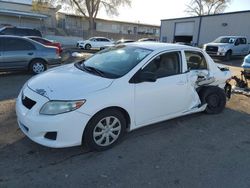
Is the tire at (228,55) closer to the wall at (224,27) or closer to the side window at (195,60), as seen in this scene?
the wall at (224,27)

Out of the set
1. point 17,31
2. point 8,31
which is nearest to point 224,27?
point 17,31

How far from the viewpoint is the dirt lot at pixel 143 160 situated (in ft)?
10.0

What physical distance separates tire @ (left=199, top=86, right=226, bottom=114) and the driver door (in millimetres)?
594

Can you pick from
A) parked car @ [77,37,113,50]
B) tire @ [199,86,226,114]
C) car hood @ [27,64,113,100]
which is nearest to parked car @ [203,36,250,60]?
parked car @ [77,37,113,50]

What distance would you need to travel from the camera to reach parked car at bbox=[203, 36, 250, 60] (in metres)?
18.7

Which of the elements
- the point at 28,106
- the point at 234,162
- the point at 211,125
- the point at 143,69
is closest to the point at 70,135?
the point at 28,106

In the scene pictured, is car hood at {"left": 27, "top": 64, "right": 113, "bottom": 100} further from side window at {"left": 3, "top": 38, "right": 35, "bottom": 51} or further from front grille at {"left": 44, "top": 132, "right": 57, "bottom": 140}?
side window at {"left": 3, "top": 38, "right": 35, "bottom": 51}

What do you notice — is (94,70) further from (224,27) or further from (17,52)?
(224,27)

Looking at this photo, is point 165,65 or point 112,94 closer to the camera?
point 112,94

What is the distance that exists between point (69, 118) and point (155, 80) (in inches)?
60.7

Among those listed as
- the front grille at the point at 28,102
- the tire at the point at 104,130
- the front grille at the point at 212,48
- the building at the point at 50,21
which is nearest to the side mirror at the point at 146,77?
the tire at the point at 104,130

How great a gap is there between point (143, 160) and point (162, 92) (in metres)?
1.23

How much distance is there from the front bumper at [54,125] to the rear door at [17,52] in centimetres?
582

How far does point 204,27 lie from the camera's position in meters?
28.1
